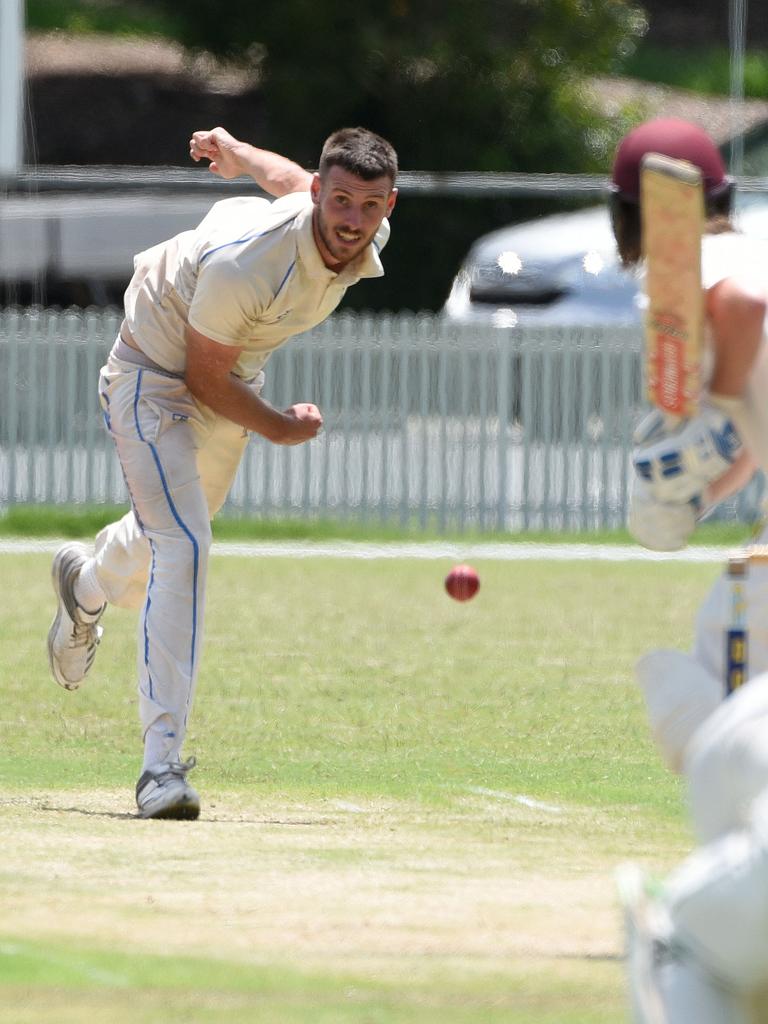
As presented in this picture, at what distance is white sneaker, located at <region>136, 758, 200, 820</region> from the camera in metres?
6.52

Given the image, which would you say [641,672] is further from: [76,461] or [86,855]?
[76,461]

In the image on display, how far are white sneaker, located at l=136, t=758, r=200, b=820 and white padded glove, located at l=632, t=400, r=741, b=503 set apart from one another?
251 centimetres

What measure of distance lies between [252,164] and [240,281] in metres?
0.95

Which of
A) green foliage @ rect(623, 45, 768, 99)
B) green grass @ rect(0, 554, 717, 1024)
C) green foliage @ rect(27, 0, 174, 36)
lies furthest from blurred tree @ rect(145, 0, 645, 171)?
green grass @ rect(0, 554, 717, 1024)

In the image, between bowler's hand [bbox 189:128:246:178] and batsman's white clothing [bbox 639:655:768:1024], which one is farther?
bowler's hand [bbox 189:128:246:178]

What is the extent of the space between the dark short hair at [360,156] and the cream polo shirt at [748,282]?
92.0 inches

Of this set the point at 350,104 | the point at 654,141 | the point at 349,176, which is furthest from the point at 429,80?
the point at 654,141

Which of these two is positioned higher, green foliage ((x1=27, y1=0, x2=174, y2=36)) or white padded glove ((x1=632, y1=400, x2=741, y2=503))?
white padded glove ((x1=632, y1=400, x2=741, y2=503))

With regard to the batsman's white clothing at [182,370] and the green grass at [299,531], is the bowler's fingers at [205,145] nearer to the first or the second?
the batsman's white clothing at [182,370]

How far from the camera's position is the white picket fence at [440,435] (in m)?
18.4

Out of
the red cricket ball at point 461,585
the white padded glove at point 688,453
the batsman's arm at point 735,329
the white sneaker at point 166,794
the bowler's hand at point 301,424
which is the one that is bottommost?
the red cricket ball at point 461,585

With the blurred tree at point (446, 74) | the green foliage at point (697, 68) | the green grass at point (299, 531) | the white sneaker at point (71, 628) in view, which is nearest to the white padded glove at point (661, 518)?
the white sneaker at point (71, 628)

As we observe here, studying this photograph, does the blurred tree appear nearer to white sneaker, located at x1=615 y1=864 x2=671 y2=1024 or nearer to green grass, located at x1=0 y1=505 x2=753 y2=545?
green grass, located at x1=0 y1=505 x2=753 y2=545

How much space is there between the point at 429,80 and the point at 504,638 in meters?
21.0
